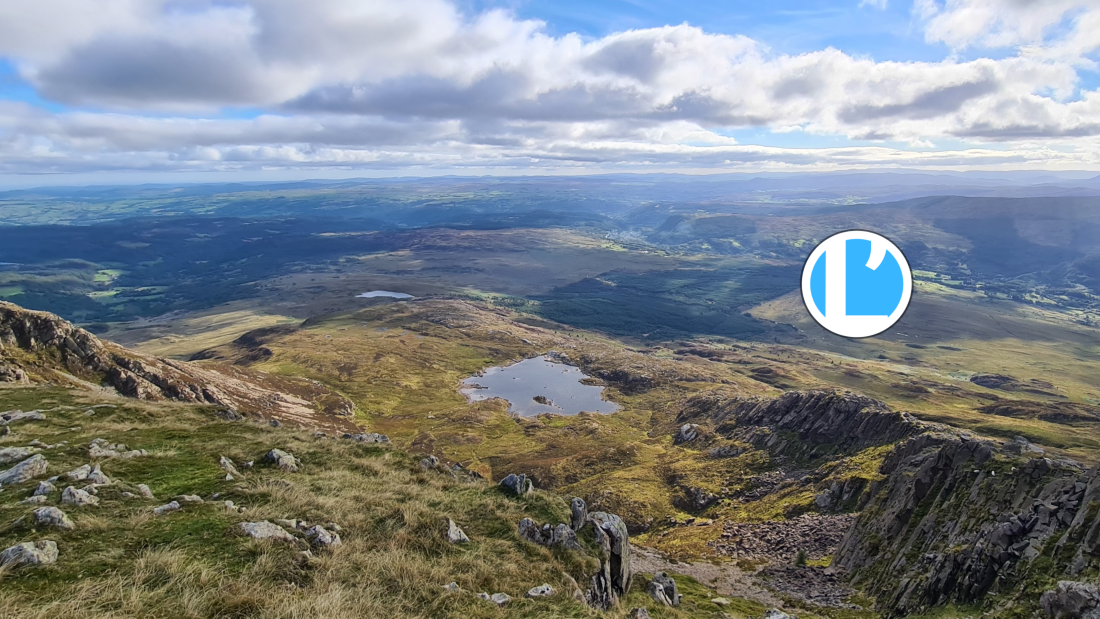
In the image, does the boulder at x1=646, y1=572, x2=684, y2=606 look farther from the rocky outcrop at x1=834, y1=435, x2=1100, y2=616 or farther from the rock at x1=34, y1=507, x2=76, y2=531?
the rock at x1=34, y1=507, x2=76, y2=531

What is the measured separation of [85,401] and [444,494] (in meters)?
29.6

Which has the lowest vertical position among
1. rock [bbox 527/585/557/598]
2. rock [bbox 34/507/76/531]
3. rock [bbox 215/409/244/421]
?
rock [bbox 215/409/244/421]

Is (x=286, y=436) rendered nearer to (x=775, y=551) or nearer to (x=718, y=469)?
(x=775, y=551)

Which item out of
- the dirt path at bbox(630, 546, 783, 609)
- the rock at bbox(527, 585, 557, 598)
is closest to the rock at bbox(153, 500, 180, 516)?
the rock at bbox(527, 585, 557, 598)

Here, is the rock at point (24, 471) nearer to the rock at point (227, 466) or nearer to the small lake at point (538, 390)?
the rock at point (227, 466)

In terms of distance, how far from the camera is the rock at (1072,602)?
1759 cm

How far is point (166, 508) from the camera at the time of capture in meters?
19.2

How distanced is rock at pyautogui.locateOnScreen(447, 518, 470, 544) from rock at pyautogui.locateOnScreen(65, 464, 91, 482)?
1395 centimetres

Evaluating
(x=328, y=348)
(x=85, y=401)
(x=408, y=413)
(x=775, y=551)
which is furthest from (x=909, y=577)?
(x=328, y=348)

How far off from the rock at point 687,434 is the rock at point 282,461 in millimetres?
90562

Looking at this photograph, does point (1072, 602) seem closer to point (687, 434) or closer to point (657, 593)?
point (657, 593)

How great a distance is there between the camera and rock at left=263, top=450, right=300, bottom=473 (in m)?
27.6

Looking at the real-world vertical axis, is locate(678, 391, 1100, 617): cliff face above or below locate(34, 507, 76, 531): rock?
below

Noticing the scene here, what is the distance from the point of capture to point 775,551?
54125 mm
